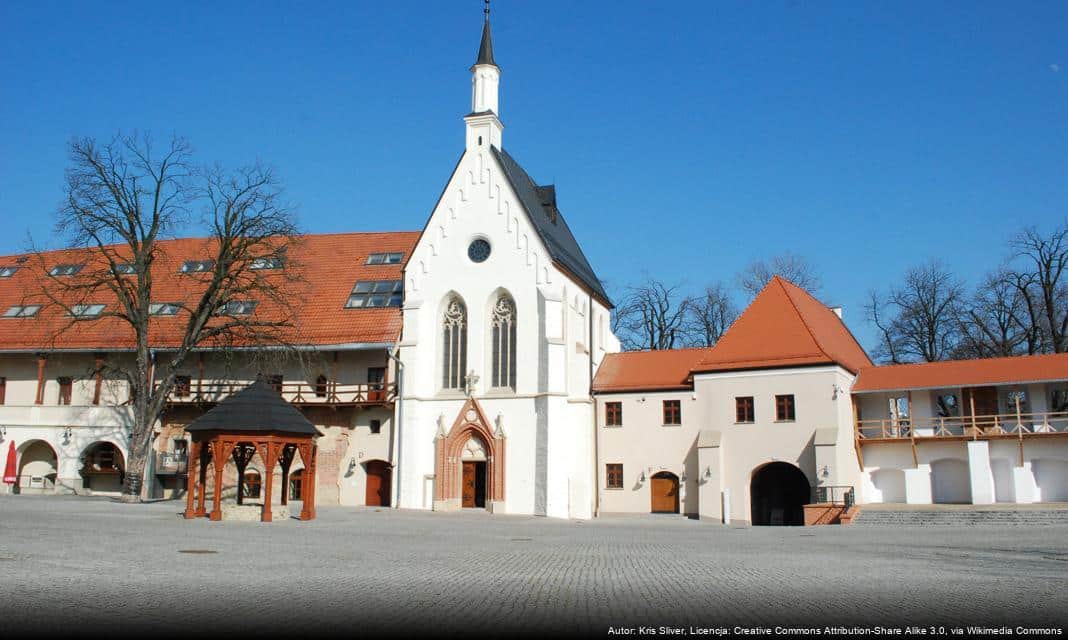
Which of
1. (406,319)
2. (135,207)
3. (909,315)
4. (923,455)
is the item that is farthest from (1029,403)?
(135,207)

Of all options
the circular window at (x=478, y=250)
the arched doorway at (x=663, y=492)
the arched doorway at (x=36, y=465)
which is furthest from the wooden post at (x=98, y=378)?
the arched doorway at (x=663, y=492)

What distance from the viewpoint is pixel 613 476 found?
37000 mm

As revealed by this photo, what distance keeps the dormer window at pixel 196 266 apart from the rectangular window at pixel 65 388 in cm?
698

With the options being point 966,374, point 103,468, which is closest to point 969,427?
point 966,374

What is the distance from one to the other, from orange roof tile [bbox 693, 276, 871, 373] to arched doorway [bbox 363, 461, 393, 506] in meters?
12.8

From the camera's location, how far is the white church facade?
1332 inches

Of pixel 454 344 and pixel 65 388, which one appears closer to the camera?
pixel 454 344

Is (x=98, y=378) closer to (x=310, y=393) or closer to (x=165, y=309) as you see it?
(x=165, y=309)

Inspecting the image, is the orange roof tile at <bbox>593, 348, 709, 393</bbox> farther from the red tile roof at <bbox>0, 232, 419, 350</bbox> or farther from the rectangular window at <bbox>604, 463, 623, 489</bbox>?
the red tile roof at <bbox>0, 232, 419, 350</bbox>

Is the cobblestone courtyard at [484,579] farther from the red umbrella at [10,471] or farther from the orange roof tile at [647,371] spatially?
the red umbrella at [10,471]

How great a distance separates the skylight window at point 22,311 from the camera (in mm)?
41625

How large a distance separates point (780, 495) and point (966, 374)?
8259mm

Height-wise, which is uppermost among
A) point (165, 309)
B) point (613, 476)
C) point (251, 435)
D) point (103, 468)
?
point (165, 309)

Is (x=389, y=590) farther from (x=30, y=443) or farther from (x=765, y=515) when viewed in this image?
(x=30, y=443)
